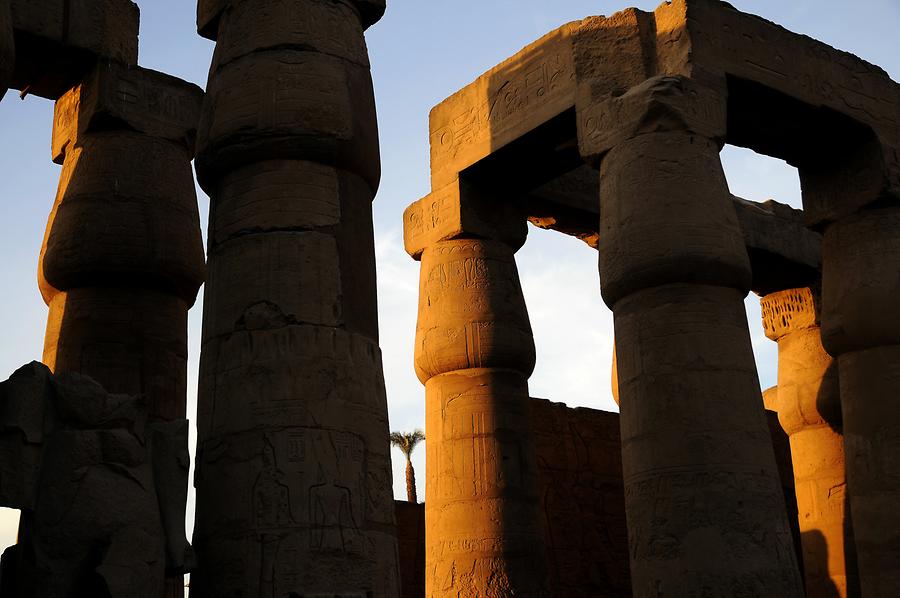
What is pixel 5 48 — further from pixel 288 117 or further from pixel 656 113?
pixel 656 113

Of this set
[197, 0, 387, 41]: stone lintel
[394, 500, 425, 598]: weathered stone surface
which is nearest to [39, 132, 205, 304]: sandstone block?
[197, 0, 387, 41]: stone lintel

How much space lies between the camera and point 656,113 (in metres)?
10.7

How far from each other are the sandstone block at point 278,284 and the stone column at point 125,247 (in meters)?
3.42

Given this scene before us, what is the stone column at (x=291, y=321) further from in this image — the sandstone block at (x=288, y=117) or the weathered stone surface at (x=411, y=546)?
the weathered stone surface at (x=411, y=546)

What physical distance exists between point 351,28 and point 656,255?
363 centimetres

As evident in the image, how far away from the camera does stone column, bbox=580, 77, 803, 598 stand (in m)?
9.34

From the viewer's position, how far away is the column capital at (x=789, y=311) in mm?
16500

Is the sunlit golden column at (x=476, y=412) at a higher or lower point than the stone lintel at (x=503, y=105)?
lower

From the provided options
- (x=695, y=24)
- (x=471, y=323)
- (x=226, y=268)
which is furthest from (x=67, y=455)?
(x=695, y=24)

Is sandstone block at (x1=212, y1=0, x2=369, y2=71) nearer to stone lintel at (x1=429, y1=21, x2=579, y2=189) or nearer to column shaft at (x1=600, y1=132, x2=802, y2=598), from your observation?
column shaft at (x1=600, y1=132, x2=802, y2=598)

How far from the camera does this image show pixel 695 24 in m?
11.5

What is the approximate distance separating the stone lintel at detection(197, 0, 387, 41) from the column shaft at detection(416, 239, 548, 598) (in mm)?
4925

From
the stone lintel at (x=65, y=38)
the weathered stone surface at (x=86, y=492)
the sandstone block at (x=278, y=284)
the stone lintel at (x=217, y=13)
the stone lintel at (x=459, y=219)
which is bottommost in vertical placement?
the weathered stone surface at (x=86, y=492)

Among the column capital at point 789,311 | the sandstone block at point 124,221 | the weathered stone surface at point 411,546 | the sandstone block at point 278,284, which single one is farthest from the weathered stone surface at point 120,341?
the column capital at point 789,311
